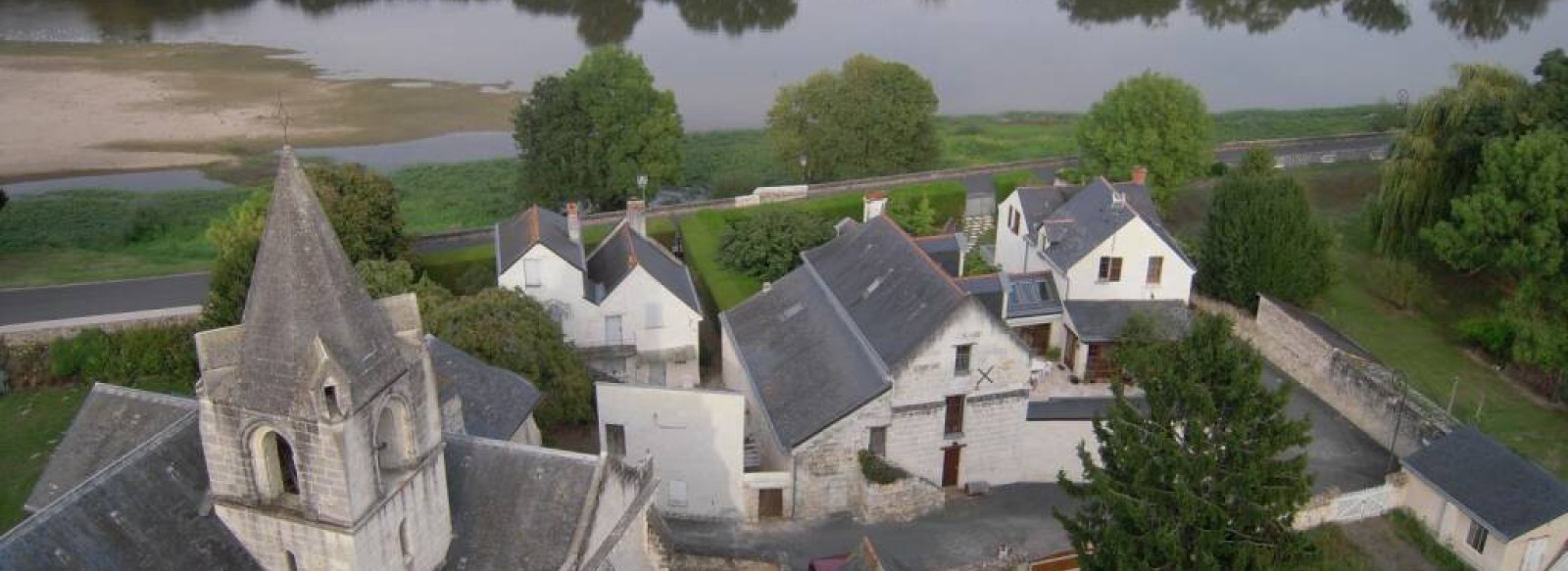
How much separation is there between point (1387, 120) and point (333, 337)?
5622cm

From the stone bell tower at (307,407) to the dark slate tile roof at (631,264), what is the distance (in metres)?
16.6

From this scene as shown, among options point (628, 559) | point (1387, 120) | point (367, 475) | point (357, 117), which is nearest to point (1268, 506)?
point (628, 559)

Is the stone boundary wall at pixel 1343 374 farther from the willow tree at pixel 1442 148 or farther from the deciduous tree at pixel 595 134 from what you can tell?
the deciduous tree at pixel 595 134

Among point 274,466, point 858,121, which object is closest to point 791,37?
point 858,121

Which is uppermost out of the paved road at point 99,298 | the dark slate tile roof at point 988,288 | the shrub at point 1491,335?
the dark slate tile roof at point 988,288

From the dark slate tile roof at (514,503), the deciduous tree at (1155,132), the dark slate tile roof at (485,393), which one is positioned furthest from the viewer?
the deciduous tree at (1155,132)

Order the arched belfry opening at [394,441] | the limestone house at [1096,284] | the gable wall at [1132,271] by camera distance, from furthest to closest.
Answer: the gable wall at [1132,271] < the limestone house at [1096,284] < the arched belfry opening at [394,441]

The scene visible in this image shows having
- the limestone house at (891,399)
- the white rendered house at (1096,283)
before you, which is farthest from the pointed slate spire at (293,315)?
the white rendered house at (1096,283)

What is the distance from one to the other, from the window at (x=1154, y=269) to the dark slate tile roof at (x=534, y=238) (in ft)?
52.6

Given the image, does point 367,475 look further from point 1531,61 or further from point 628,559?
point 1531,61

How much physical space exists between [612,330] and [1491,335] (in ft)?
82.6

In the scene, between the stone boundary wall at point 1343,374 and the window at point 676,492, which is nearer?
the window at point 676,492

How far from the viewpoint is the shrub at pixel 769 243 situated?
37.7m

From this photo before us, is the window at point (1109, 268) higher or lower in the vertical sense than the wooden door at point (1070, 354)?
higher
